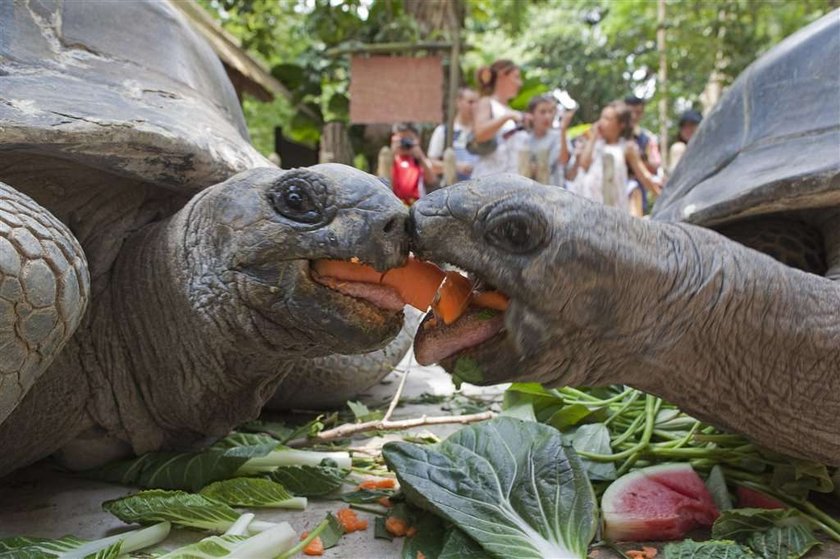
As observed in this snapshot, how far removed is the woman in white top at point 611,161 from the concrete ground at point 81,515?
526cm

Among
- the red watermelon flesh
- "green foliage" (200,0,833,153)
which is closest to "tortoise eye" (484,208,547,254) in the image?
the red watermelon flesh

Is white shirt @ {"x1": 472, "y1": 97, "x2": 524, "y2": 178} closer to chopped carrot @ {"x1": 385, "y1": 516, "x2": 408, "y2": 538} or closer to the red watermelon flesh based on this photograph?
the red watermelon flesh

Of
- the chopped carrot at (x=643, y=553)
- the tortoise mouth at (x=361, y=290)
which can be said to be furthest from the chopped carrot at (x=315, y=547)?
the chopped carrot at (x=643, y=553)

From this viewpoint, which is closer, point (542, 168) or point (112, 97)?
point (112, 97)

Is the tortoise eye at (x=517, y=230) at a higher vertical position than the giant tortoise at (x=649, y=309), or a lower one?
higher

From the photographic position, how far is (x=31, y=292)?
1.49 metres

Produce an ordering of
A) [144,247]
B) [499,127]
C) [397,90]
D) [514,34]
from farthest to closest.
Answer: [514,34]
[397,90]
[499,127]
[144,247]

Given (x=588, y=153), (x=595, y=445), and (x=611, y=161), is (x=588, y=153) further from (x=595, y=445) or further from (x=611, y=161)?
(x=595, y=445)

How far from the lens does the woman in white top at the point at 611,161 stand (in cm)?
677

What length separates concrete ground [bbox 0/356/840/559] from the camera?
5.74 ft

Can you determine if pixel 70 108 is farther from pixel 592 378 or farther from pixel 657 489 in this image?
pixel 657 489

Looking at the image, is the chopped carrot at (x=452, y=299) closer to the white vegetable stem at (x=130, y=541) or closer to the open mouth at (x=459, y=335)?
the open mouth at (x=459, y=335)

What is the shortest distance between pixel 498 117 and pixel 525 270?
5.40 metres

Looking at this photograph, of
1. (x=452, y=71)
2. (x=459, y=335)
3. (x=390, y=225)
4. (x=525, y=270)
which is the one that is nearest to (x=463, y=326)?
(x=459, y=335)
